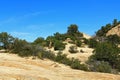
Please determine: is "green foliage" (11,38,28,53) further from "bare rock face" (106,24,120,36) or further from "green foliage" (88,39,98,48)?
"bare rock face" (106,24,120,36)

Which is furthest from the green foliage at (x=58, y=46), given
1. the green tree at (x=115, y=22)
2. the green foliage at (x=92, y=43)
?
the green tree at (x=115, y=22)

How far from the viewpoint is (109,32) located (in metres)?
63.8

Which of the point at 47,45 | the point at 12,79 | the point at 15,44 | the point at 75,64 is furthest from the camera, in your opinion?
the point at 47,45

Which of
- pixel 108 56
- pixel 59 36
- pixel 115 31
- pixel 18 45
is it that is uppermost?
pixel 115 31

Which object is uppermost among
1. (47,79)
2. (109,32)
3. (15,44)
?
Answer: (109,32)

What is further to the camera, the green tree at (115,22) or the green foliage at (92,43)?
the green tree at (115,22)

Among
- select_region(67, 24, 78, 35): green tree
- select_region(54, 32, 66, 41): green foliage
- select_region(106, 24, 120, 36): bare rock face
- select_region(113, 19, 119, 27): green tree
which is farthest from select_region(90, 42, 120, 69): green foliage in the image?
select_region(113, 19, 119, 27): green tree

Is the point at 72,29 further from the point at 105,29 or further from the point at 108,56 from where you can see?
the point at 108,56

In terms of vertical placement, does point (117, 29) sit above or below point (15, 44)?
above

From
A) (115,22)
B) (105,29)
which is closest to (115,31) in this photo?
(105,29)

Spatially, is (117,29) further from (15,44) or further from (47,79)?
(47,79)

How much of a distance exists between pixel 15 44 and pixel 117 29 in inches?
1310

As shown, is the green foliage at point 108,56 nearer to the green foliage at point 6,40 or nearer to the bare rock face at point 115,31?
the green foliage at point 6,40

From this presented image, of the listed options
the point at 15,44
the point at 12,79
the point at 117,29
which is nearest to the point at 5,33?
the point at 15,44
